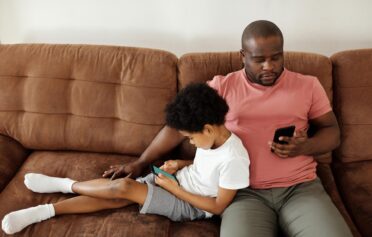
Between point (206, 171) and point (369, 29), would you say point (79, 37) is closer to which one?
point (206, 171)

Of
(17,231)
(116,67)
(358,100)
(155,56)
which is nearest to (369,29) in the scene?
(358,100)

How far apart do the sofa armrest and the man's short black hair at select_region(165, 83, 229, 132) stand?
2.89 feet

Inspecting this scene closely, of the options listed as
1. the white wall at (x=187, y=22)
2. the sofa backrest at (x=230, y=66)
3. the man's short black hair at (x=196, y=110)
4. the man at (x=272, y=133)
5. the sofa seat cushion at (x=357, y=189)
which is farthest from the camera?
the white wall at (x=187, y=22)

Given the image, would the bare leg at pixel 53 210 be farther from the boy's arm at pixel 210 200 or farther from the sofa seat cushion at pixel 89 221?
the boy's arm at pixel 210 200

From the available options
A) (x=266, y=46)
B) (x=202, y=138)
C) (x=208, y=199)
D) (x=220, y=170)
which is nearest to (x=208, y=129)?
(x=202, y=138)

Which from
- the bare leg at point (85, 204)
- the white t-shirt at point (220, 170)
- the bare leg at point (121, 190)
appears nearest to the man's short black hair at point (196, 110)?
the white t-shirt at point (220, 170)

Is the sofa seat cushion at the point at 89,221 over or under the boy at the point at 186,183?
under

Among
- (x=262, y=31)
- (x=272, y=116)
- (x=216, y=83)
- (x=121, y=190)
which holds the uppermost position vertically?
(x=262, y=31)

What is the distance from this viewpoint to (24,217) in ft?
4.43

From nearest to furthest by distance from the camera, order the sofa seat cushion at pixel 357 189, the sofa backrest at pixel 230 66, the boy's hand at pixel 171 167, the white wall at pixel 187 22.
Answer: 1. the sofa seat cushion at pixel 357 189
2. the boy's hand at pixel 171 167
3. the sofa backrest at pixel 230 66
4. the white wall at pixel 187 22

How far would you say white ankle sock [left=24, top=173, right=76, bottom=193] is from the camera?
1517 mm

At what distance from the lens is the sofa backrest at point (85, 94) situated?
1699 millimetres

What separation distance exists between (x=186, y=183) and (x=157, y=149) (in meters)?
0.27

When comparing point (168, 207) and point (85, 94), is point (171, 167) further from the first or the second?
point (85, 94)
